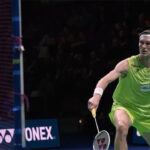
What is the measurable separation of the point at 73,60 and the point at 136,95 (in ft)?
19.4

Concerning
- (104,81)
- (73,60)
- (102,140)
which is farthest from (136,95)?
(73,60)

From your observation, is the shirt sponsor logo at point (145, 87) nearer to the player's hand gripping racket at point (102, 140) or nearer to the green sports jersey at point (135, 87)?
the green sports jersey at point (135, 87)

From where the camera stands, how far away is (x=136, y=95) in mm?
7488

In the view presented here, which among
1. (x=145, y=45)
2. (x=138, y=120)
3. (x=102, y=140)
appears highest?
(x=145, y=45)

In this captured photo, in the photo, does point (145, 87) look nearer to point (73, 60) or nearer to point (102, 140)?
point (102, 140)

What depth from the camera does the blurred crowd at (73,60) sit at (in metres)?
12.9

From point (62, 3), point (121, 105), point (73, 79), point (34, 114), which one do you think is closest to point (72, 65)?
point (73, 79)

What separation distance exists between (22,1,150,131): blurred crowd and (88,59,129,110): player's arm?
502cm

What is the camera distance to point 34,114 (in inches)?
528

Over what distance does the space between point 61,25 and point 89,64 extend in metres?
3.05

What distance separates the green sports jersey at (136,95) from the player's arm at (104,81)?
0.41 ft

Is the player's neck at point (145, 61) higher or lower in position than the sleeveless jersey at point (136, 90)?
higher

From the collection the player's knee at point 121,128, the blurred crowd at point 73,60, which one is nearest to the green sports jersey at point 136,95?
the player's knee at point 121,128

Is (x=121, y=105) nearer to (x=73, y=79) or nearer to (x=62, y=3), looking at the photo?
(x=73, y=79)
